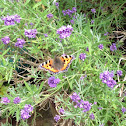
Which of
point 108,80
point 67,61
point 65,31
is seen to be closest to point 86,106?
point 108,80

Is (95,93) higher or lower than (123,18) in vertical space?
lower

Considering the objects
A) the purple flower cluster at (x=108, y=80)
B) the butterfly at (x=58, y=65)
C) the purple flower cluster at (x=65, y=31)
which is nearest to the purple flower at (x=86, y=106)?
the purple flower cluster at (x=108, y=80)

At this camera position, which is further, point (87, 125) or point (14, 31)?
point (14, 31)

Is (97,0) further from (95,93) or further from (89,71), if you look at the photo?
(95,93)

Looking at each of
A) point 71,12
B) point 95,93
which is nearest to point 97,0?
point 71,12

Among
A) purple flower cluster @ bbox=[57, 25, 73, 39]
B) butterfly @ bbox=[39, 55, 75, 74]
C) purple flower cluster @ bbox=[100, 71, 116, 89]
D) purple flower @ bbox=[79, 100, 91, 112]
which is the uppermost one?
purple flower cluster @ bbox=[57, 25, 73, 39]

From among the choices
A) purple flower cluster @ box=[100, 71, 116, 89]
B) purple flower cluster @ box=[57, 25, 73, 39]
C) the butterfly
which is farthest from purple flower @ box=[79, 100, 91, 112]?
purple flower cluster @ box=[57, 25, 73, 39]

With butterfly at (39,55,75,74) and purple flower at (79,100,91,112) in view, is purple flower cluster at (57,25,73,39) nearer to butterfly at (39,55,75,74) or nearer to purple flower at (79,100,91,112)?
butterfly at (39,55,75,74)

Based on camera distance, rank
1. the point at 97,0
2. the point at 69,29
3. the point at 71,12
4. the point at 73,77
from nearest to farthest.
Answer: the point at 69,29, the point at 73,77, the point at 71,12, the point at 97,0

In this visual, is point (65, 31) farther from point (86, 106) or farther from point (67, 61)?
point (86, 106)

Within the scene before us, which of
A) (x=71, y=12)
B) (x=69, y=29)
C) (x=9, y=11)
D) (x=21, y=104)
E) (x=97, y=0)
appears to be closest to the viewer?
(x=69, y=29)
